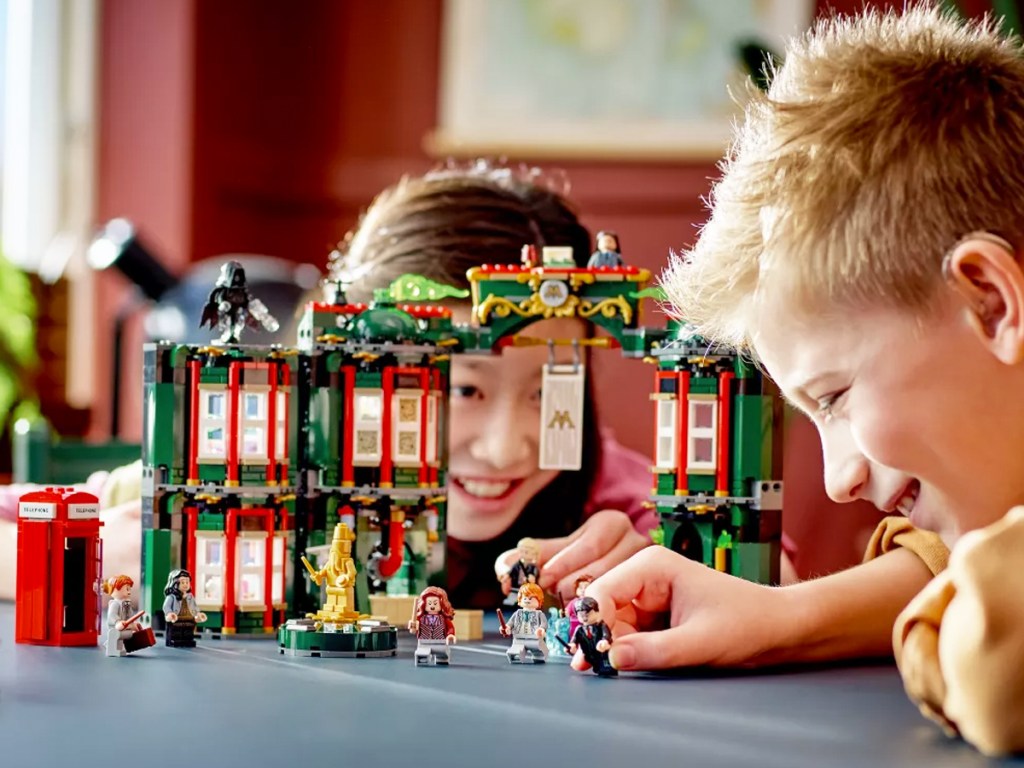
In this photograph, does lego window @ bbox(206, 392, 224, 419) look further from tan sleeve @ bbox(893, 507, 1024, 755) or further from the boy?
tan sleeve @ bbox(893, 507, 1024, 755)

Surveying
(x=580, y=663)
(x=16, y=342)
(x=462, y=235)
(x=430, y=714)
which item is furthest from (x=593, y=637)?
(x=16, y=342)

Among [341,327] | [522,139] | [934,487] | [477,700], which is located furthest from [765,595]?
[522,139]

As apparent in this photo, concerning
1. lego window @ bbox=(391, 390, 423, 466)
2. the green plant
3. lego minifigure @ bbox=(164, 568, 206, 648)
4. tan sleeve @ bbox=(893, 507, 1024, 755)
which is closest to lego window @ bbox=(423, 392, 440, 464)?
lego window @ bbox=(391, 390, 423, 466)

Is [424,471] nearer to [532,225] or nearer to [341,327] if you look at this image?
[341,327]

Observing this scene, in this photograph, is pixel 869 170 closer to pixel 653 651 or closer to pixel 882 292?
pixel 882 292

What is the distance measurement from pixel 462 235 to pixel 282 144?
84.9 inches

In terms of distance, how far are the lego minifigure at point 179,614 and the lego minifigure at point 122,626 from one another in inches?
1.0

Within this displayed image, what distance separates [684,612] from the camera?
993mm

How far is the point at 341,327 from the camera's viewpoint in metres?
1.14

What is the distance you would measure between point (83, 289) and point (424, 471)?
7.96ft

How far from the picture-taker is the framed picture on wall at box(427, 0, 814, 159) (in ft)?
11.4

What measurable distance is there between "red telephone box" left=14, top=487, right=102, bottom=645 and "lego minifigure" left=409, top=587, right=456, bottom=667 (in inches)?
9.5

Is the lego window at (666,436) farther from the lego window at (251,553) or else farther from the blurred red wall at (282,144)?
the blurred red wall at (282,144)

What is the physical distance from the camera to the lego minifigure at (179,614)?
1030 millimetres
